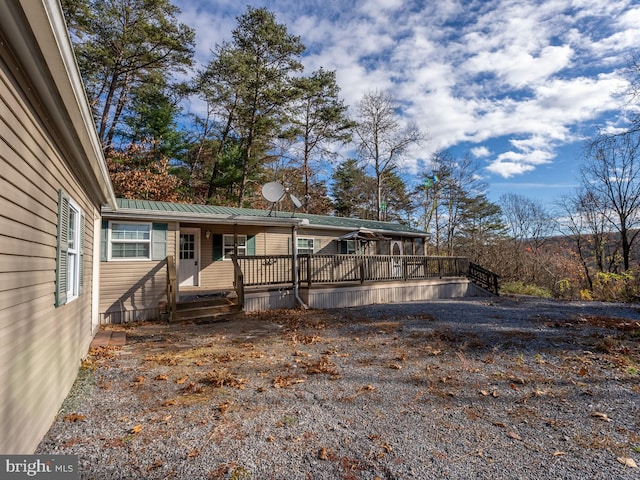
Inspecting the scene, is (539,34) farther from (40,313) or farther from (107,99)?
(107,99)

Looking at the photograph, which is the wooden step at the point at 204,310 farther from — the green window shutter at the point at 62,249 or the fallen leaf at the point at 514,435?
the fallen leaf at the point at 514,435

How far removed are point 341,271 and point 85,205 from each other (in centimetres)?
722

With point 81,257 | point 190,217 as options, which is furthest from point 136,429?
point 190,217

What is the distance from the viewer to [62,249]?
3.34 m

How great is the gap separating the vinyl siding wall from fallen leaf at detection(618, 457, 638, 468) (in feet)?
13.4

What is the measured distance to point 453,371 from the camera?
4.21 metres

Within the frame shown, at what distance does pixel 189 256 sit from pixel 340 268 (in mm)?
5048

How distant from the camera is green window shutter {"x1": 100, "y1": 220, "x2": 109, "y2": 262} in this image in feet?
24.3

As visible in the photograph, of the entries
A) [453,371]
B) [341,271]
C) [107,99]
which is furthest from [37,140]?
[107,99]

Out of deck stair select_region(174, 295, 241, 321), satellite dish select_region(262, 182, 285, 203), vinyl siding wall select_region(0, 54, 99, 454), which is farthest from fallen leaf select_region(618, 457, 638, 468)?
satellite dish select_region(262, 182, 285, 203)

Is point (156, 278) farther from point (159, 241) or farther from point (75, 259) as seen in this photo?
point (75, 259)

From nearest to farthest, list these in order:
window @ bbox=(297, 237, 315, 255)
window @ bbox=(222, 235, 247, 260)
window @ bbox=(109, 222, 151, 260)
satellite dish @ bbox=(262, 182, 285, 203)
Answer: window @ bbox=(109, 222, 151, 260), satellite dish @ bbox=(262, 182, 285, 203), window @ bbox=(222, 235, 247, 260), window @ bbox=(297, 237, 315, 255)

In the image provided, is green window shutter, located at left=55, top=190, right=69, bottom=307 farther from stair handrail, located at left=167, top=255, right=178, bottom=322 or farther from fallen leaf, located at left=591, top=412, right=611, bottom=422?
fallen leaf, located at left=591, top=412, right=611, bottom=422

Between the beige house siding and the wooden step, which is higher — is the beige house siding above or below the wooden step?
above
